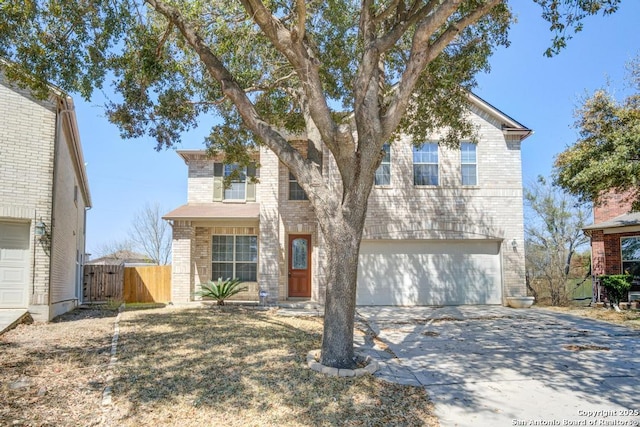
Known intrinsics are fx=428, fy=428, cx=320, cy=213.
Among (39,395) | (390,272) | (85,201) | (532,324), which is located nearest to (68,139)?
(85,201)

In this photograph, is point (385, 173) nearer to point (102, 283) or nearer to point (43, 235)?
point (43, 235)

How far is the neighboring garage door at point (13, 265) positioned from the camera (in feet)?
32.4

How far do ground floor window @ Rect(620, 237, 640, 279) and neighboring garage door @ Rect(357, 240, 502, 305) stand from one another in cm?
537

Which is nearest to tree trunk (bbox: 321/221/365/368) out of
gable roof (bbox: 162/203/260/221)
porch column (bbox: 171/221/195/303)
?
gable roof (bbox: 162/203/260/221)

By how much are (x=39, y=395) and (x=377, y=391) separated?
4.09m

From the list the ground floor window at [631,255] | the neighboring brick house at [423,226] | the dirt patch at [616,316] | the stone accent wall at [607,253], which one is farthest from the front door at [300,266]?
the ground floor window at [631,255]

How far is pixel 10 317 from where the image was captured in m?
9.10

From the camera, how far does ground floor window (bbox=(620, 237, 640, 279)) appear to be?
15.7 m

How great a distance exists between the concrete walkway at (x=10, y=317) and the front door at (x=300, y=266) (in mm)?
8199

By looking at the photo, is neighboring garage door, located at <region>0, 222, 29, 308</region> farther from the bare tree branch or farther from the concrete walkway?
the bare tree branch

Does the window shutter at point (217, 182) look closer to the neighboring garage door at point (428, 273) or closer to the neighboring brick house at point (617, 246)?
the neighboring garage door at point (428, 273)

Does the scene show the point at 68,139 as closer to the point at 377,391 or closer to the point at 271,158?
the point at 271,158

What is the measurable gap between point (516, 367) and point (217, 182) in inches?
496

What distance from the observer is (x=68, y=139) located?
12852 mm
